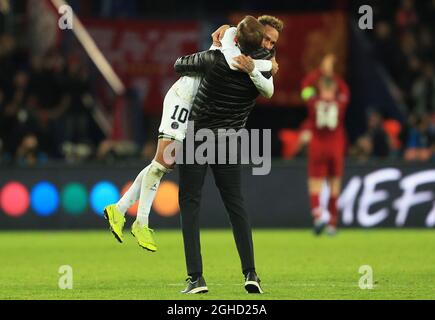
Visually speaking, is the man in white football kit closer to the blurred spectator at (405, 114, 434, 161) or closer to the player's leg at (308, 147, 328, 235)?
the player's leg at (308, 147, 328, 235)

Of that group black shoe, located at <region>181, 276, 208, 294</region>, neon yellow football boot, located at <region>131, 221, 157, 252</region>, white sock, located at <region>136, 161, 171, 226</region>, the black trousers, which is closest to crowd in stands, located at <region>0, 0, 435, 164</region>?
white sock, located at <region>136, 161, 171, 226</region>

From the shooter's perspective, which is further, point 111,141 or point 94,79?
point 94,79

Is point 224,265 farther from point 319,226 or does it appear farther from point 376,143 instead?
point 376,143

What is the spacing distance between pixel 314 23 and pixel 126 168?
4.98 m

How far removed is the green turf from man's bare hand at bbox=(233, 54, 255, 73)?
1702 millimetres

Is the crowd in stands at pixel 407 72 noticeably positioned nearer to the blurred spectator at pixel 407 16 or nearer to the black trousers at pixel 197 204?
the blurred spectator at pixel 407 16

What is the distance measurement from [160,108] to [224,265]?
9700 millimetres

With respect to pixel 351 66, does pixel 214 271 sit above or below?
below

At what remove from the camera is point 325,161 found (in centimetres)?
1758

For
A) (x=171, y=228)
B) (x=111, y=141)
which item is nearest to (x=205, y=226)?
(x=171, y=228)

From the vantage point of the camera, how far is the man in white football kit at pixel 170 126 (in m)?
10.1

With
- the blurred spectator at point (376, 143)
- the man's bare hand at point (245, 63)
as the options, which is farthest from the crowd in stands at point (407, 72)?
the man's bare hand at point (245, 63)
